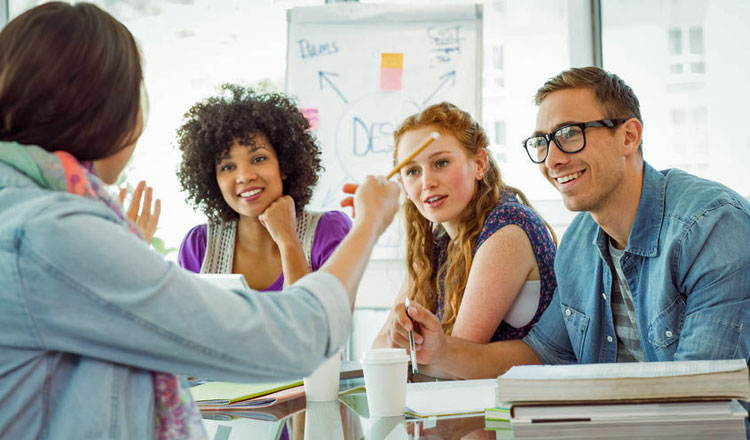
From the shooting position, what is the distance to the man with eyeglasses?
1143 mm

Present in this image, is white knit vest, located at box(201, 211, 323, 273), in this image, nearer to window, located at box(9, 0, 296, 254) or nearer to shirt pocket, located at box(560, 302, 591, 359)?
shirt pocket, located at box(560, 302, 591, 359)

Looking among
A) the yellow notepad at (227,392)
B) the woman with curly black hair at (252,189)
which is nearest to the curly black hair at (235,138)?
the woman with curly black hair at (252,189)

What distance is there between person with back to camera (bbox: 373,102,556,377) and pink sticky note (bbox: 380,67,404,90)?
36.6 inches

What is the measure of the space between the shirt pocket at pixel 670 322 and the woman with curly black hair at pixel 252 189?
101 centimetres

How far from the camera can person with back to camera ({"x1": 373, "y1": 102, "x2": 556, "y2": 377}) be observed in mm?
1592

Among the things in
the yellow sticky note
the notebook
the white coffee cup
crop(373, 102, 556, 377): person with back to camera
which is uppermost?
the yellow sticky note

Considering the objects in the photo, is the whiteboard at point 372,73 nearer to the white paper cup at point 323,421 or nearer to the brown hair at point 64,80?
the white paper cup at point 323,421

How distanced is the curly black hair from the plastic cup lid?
1179 millimetres

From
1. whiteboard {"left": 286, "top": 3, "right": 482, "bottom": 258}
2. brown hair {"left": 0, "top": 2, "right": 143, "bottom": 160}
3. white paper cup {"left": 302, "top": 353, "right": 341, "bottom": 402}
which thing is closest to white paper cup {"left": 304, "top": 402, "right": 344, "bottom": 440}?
white paper cup {"left": 302, "top": 353, "right": 341, "bottom": 402}

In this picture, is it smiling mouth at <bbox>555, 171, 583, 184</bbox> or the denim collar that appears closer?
the denim collar

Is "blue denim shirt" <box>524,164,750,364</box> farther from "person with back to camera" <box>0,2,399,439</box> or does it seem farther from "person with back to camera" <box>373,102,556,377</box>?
"person with back to camera" <box>0,2,399,439</box>

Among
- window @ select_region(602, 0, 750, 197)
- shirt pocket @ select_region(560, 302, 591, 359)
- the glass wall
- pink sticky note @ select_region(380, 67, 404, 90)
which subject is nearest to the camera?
shirt pocket @ select_region(560, 302, 591, 359)

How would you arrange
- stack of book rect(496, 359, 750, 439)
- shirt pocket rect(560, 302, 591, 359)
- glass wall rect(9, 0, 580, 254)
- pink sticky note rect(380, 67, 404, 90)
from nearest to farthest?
stack of book rect(496, 359, 750, 439) < shirt pocket rect(560, 302, 591, 359) < pink sticky note rect(380, 67, 404, 90) < glass wall rect(9, 0, 580, 254)

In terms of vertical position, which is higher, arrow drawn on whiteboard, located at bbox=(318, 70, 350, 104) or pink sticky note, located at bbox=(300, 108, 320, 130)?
arrow drawn on whiteboard, located at bbox=(318, 70, 350, 104)
